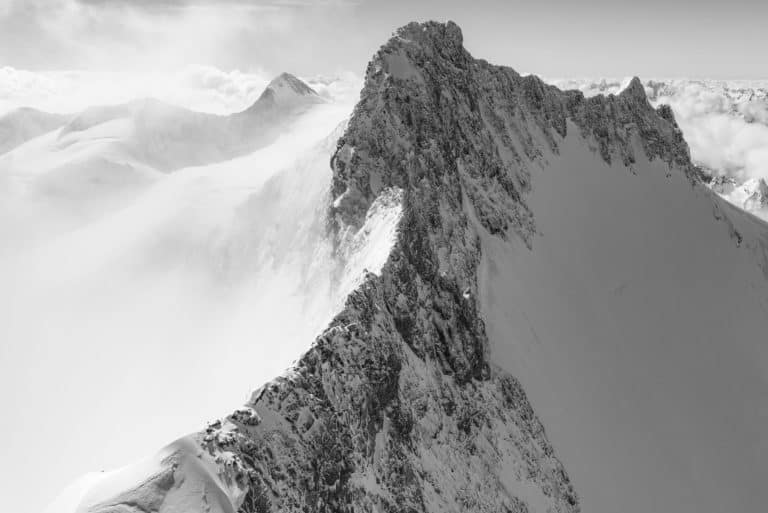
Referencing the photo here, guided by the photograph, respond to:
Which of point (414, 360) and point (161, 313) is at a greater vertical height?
point (161, 313)

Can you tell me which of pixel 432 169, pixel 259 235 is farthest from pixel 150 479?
pixel 259 235

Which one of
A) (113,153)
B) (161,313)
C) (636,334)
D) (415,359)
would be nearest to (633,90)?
(636,334)

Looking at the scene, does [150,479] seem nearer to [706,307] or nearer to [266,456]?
[266,456]

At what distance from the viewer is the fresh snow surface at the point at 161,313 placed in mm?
46688

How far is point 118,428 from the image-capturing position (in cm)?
5094

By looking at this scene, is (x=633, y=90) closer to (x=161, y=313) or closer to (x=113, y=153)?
(x=161, y=313)

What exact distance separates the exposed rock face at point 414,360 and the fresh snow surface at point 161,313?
149 inches

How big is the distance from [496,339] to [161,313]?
37730 millimetres

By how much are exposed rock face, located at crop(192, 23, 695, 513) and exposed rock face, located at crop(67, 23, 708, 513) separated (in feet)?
0.36

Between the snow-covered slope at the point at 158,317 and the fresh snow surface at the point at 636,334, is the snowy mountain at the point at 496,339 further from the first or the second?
the snow-covered slope at the point at 158,317

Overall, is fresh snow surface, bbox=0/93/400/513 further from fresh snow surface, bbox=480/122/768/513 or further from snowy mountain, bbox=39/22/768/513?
fresh snow surface, bbox=480/122/768/513

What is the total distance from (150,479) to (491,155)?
66.2m

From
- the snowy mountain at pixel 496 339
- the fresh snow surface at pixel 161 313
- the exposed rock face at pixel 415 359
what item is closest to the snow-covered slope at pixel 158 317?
the fresh snow surface at pixel 161 313

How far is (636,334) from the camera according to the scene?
93.3 m
